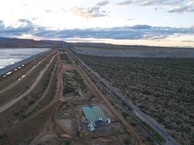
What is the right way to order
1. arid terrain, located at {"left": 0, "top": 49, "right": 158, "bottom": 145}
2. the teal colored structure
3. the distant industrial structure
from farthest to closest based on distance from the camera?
1. the teal colored structure
2. the distant industrial structure
3. arid terrain, located at {"left": 0, "top": 49, "right": 158, "bottom": 145}

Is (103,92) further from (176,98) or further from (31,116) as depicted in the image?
(31,116)

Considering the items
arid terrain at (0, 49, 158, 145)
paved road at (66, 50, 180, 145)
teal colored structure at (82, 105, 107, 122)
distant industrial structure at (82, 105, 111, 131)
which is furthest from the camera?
teal colored structure at (82, 105, 107, 122)

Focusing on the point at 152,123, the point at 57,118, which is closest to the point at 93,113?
the point at 57,118

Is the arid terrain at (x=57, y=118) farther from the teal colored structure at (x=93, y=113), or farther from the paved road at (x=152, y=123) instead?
the paved road at (x=152, y=123)

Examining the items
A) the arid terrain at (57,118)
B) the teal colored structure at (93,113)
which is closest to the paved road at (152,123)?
the arid terrain at (57,118)

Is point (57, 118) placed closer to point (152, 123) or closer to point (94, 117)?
point (94, 117)

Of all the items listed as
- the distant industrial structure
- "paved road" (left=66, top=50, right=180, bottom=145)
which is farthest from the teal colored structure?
"paved road" (left=66, top=50, right=180, bottom=145)

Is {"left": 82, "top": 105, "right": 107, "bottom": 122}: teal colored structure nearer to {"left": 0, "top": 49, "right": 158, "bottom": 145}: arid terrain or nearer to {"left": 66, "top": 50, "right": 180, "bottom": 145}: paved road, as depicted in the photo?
{"left": 0, "top": 49, "right": 158, "bottom": 145}: arid terrain
